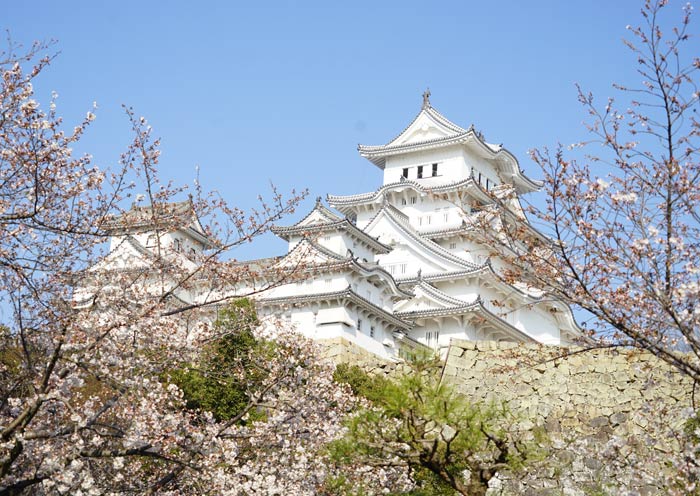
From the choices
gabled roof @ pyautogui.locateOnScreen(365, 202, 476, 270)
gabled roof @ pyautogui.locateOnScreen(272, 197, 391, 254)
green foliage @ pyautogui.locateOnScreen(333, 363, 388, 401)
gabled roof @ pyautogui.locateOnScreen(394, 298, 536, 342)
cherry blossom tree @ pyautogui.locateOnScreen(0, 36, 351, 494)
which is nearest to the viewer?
cherry blossom tree @ pyautogui.locateOnScreen(0, 36, 351, 494)

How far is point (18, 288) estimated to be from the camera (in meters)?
8.63

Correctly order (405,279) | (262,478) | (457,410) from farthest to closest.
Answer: (405,279)
(262,478)
(457,410)

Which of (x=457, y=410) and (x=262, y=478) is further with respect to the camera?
(x=262, y=478)

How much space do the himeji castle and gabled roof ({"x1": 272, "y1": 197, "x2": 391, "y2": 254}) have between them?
0.05 meters

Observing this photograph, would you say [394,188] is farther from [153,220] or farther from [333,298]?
[153,220]

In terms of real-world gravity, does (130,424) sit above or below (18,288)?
below

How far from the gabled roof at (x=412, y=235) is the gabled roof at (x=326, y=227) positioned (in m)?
1.79

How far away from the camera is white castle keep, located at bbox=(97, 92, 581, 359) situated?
3100cm

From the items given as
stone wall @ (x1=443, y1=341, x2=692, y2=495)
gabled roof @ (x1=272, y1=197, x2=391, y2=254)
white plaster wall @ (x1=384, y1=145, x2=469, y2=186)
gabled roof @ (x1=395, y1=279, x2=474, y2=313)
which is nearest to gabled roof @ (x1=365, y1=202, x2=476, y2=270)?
gabled roof @ (x1=395, y1=279, x2=474, y2=313)

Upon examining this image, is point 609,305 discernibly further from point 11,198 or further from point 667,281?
point 11,198

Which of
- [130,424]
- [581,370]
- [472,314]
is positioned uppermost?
[472,314]

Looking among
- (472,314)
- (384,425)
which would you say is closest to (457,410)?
(384,425)

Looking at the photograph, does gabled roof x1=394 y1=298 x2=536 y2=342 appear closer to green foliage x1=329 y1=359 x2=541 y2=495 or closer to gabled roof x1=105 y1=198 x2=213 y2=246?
green foliage x1=329 y1=359 x2=541 y2=495

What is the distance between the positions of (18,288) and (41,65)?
2119 mm
